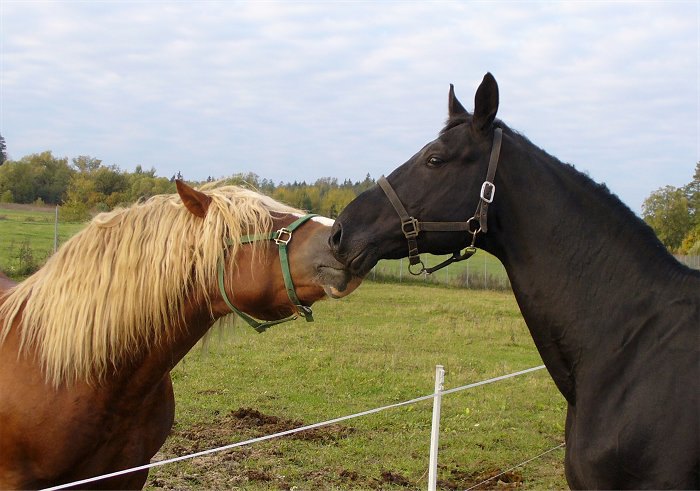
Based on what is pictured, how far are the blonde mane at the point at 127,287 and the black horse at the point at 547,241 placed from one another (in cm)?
53

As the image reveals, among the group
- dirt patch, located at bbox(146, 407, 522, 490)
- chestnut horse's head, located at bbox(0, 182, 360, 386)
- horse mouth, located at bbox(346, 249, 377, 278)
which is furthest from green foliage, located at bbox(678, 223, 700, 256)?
chestnut horse's head, located at bbox(0, 182, 360, 386)

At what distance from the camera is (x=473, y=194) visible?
2398mm

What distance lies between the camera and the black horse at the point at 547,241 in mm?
2309

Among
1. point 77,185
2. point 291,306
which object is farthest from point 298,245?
point 77,185

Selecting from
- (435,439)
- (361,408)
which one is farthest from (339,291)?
(361,408)

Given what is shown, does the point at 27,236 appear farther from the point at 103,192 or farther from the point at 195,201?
the point at 195,201

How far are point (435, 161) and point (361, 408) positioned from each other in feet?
17.3

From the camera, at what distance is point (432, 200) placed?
241 cm

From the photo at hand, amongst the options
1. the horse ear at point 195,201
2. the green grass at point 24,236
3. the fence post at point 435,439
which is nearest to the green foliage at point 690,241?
the fence post at point 435,439

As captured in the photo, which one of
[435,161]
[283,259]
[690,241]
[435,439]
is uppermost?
[690,241]

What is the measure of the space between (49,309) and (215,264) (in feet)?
2.48

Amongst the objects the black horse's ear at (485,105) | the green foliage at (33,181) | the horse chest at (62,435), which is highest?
the green foliage at (33,181)

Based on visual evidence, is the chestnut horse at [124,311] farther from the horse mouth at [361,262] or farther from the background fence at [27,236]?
the background fence at [27,236]

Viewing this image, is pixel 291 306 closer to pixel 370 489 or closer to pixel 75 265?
pixel 75 265
